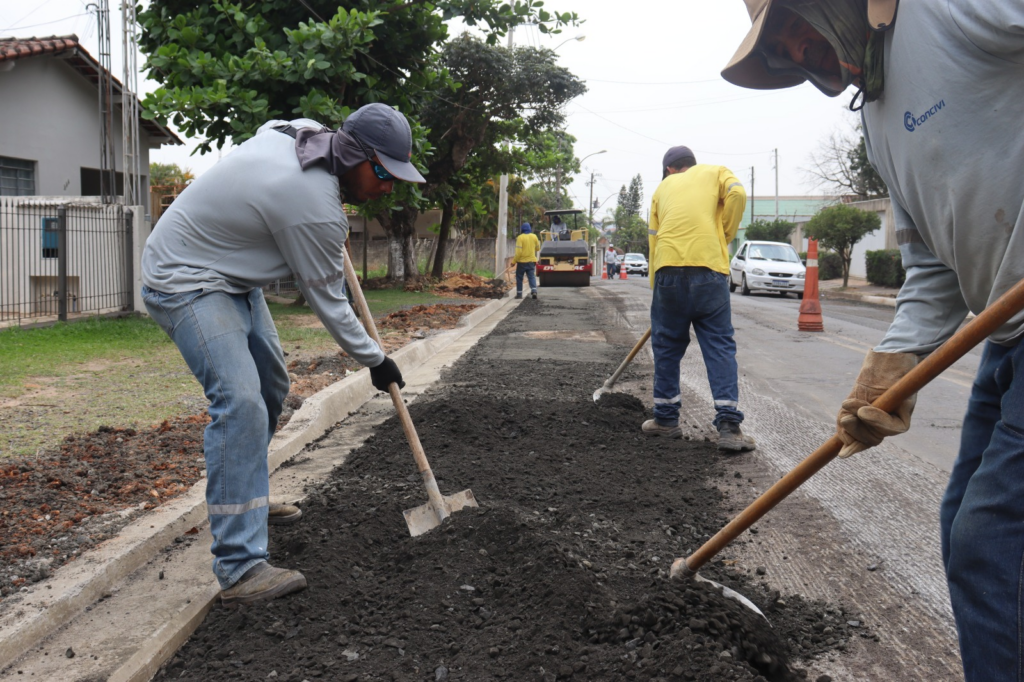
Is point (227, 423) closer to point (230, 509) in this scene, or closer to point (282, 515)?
point (230, 509)

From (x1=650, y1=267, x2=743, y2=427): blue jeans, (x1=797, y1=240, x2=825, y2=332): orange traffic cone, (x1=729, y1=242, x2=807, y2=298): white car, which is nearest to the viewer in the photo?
(x1=650, y1=267, x2=743, y2=427): blue jeans

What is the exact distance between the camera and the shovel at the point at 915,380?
1514 millimetres

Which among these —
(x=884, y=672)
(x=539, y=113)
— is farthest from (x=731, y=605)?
(x=539, y=113)

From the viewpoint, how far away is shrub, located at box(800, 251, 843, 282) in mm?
34969

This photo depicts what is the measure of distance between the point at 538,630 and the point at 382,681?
49 centimetres

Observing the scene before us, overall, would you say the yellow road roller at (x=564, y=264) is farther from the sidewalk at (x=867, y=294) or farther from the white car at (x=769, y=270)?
the sidewalk at (x=867, y=294)

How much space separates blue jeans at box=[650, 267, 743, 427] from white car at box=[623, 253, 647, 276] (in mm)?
50481

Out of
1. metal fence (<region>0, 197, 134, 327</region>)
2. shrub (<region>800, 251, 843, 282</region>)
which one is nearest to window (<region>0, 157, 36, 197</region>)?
metal fence (<region>0, 197, 134, 327</region>)

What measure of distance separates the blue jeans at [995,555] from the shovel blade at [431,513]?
7.23ft

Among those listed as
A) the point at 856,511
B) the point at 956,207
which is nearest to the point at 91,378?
the point at 856,511

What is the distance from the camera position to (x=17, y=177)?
53.0 ft

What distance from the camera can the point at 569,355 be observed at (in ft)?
31.1

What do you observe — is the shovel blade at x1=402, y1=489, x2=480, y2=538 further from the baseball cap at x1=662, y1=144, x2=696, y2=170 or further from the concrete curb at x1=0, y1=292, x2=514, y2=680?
the baseball cap at x1=662, y1=144, x2=696, y2=170

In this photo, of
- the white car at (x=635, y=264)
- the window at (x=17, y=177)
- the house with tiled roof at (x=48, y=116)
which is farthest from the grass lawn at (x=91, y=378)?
the white car at (x=635, y=264)
